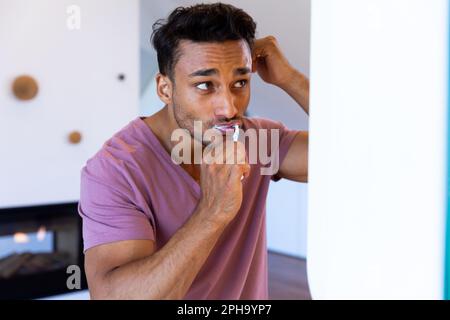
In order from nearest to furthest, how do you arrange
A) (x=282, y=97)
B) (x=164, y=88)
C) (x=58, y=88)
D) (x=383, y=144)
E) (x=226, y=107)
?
1. (x=383, y=144)
2. (x=226, y=107)
3. (x=164, y=88)
4. (x=58, y=88)
5. (x=282, y=97)

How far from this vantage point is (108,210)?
521 millimetres

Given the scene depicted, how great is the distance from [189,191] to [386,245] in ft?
1.42

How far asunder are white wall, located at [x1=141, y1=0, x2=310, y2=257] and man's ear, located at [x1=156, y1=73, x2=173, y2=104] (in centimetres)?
91

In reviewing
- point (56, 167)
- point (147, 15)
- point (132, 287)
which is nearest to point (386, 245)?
point (132, 287)

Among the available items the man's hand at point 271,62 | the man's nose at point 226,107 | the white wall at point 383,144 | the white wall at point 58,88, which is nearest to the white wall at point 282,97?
the white wall at point 58,88

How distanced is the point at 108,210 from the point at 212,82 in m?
0.22

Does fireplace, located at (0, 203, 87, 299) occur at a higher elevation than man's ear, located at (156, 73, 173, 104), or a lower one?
lower

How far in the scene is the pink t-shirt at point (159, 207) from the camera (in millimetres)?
524

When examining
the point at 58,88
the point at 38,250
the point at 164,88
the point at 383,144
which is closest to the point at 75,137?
the point at 58,88

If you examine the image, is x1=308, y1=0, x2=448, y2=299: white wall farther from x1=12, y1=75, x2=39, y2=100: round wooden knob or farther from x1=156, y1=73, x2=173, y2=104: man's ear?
x1=12, y1=75, x2=39, y2=100: round wooden knob

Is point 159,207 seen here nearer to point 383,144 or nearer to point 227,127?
point 227,127

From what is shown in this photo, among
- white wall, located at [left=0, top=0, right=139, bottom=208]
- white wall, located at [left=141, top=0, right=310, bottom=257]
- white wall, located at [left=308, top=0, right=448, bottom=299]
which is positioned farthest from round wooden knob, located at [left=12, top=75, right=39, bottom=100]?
white wall, located at [left=308, top=0, right=448, bottom=299]

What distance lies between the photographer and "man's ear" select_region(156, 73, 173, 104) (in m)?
0.69
